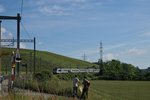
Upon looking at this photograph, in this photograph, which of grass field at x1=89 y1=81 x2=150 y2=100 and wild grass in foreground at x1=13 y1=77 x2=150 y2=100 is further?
grass field at x1=89 y1=81 x2=150 y2=100

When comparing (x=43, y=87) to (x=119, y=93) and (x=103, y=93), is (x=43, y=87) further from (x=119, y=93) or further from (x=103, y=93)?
(x=119, y=93)

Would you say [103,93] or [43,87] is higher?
[43,87]

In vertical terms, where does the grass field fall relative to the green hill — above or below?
below

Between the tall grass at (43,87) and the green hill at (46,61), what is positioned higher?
the green hill at (46,61)

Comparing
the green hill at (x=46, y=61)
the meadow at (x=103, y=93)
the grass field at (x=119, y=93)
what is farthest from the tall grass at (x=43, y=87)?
the green hill at (x=46, y=61)

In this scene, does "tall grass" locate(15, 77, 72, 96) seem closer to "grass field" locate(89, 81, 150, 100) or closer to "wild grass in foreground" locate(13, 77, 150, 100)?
"wild grass in foreground" locate(13, 77, 150, 100)

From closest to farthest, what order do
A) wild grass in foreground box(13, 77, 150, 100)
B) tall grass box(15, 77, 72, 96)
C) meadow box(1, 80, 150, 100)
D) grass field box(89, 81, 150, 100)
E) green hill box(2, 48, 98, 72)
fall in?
meadow box(1, 80, 150, 100) → tall grass box(15, 77, 72, 96) → wild grass in foreground box(13, 77, 150, 100) → grass field box(89, 81, 150, 100) → green hill box(2, 48, 98, 72)

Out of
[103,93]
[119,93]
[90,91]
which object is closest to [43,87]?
[90,91]

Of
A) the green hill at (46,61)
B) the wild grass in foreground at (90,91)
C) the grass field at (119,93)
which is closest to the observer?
the wild grass in foreground at (90,91)

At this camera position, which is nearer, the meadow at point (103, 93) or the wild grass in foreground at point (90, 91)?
the meadow at point (103, 93)

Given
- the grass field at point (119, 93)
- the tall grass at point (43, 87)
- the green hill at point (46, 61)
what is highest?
the green hill at point (46, 61)

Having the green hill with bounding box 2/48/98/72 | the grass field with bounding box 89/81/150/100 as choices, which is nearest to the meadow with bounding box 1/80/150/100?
the grass field with bounding box 89/81/150/100

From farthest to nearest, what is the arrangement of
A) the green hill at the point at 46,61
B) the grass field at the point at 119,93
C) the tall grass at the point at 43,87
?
1. the green hill at the point at 46,61
2. the grass field at the point at 119,93
3. the tall grass at the point at 43,87

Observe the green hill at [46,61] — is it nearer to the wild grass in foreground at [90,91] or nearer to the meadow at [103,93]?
the meadow at [103,93]
